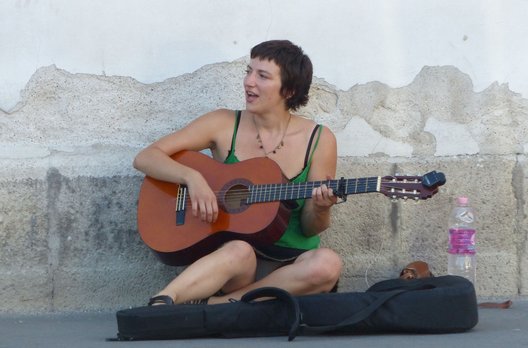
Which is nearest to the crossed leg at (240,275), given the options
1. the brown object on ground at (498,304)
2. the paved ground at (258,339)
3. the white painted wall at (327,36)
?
the paved ground at (258,339)

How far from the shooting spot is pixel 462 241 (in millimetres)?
4930

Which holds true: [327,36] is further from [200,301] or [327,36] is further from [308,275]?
[200,301]

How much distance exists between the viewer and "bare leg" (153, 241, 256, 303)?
4.35 meters

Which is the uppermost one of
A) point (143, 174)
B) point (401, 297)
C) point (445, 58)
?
point (445, 58)

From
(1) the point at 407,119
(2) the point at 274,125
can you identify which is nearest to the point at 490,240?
(1) the point at 407,119

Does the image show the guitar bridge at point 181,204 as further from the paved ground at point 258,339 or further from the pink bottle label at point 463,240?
the pink bottle label at point 463,240

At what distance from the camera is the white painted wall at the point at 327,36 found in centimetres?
506

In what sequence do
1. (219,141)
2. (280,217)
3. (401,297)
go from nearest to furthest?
1. (401,297)
2. (280,217)
3. (219,141)

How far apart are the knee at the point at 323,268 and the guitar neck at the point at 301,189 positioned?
240 millimetres

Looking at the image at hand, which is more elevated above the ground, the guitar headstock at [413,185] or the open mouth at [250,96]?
the open mouth at [250,96]

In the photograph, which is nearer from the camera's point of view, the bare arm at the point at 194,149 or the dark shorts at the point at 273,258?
the bare arm at the point at 194,149

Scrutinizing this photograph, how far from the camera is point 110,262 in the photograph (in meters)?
5.03

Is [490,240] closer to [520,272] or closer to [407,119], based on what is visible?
[520,272]

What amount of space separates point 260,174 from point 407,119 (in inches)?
34.3
